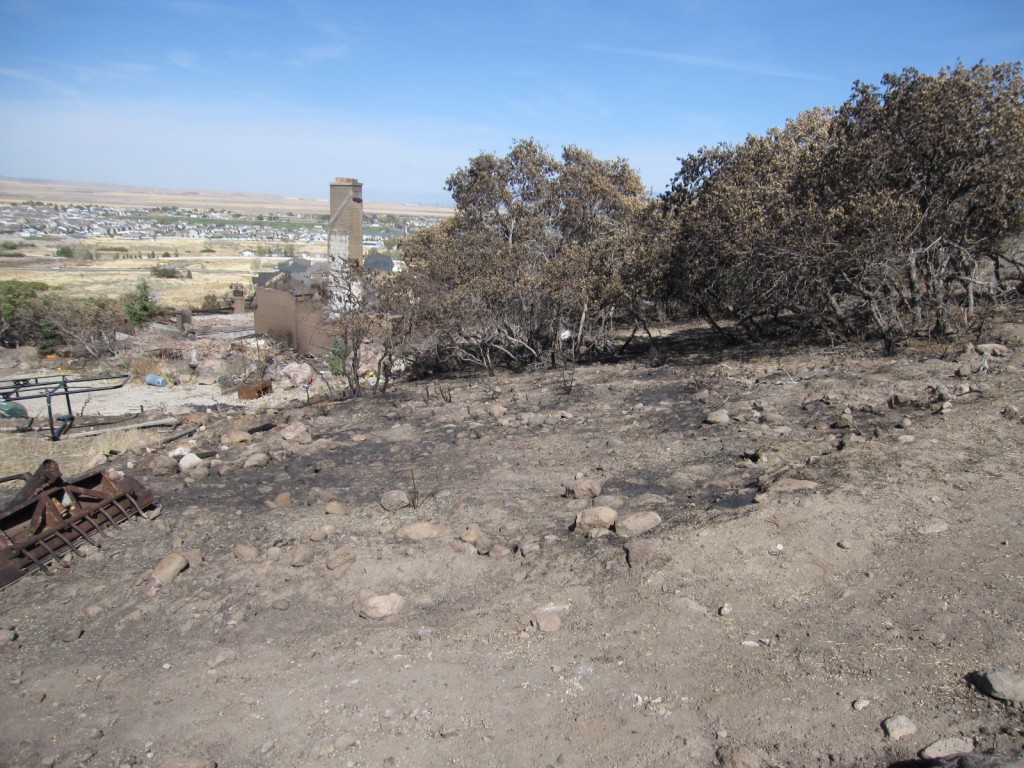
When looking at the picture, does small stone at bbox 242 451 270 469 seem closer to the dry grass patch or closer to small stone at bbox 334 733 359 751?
the dry grass patch

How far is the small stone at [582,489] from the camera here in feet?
18.4

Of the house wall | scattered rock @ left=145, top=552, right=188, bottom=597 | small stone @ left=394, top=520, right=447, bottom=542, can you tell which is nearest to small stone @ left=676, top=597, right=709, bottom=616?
small stone @ left=394, top=520, right=447, bottom=542

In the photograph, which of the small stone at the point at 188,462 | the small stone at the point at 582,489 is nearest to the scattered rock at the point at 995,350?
the small stone at the point at 582,489

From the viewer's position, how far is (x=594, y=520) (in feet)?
16.3

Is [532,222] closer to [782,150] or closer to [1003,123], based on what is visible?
[782,150]

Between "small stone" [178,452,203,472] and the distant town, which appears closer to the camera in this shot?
"small stone" [178,452,203,472]

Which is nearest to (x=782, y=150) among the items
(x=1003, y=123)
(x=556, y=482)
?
(x=1003, y=123)

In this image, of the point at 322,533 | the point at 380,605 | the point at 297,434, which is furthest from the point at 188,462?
the point at 380,605

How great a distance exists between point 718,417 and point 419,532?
3456 mm

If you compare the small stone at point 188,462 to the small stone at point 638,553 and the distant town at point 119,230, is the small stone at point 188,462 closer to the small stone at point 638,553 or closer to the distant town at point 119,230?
the small stone at point 638,553

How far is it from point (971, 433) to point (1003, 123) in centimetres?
502

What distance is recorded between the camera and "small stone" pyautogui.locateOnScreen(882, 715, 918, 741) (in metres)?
2.95

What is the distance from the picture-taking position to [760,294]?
10961 millimetres

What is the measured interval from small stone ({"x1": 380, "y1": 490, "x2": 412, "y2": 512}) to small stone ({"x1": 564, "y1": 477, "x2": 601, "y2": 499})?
1.25 meters
